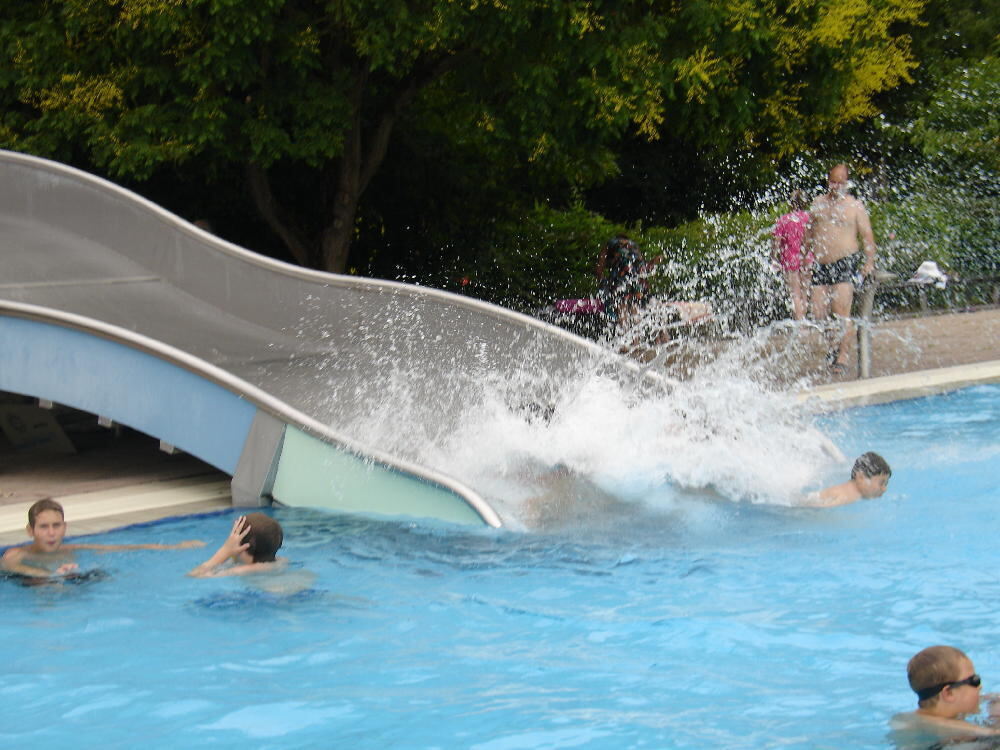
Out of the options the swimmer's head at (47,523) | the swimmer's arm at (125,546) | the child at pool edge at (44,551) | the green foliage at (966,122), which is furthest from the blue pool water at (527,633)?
the green foliage at (966,122)

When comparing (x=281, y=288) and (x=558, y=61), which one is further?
(x=558, y=61)

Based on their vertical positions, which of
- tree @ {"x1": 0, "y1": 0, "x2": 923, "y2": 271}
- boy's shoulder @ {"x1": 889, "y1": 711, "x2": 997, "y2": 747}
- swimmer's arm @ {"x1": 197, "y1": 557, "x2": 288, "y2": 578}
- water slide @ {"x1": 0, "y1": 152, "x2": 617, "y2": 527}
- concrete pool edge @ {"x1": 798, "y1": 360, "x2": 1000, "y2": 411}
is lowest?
boy's shoulder @ {"x1": 889, "y1": 711, "x2": 997, "y2": 747}

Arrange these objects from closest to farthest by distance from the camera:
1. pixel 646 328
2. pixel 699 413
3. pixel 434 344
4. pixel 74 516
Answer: pixel 74 516
pixel 699 413
pixel 434 344
pixel 646 328

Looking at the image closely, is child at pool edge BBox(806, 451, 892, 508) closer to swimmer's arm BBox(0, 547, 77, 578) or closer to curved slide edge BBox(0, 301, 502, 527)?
curved slide edge BBox(0, 301, 502, 527)

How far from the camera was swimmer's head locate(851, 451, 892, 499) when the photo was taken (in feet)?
26.3

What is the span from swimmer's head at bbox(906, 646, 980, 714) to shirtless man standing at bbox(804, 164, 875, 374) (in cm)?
833

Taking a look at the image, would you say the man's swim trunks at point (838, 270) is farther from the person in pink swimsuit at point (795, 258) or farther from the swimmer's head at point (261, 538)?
the swimmer's head at point (261, 538)

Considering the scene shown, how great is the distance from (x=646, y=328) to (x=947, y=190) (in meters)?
7.57

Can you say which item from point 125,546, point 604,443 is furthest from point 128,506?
point 604,443

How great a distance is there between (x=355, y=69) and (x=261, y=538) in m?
8.12

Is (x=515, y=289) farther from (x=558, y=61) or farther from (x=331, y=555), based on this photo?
(x=331, y=555)

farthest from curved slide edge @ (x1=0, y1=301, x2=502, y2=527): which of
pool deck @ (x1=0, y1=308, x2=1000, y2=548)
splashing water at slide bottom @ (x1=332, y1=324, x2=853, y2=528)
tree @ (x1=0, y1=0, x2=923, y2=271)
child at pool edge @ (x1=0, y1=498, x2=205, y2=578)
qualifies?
tree @ (x1=0, y1=0, x2=923, y2=271)

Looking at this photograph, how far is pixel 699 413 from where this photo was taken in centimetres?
932

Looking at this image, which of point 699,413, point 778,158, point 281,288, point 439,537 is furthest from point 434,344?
point 778,158
